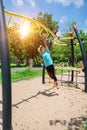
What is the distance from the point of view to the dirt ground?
540cm

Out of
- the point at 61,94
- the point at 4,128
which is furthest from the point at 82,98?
the point at 4,128

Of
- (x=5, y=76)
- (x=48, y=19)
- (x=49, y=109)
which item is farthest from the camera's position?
(x=48, y=19)

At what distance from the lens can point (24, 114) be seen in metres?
6.21

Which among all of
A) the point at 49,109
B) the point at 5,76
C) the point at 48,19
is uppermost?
the point at 48,19

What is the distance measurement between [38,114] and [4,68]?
3.08 meters

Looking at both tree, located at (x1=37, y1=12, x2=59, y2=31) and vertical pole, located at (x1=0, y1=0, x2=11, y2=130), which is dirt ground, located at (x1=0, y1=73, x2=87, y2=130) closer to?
vertical pole, located at (x1=0, y1=0, x2=11, y2=130)

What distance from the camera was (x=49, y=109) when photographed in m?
6.76

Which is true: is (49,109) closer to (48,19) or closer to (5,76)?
(5,76)

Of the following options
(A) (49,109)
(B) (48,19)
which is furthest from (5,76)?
(B) (48,19)

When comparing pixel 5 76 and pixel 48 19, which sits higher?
pixel 48 19

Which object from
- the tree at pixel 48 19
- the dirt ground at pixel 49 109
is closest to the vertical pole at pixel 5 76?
the dirt ground at pixel 49 109

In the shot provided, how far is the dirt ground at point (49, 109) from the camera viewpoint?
213 inches

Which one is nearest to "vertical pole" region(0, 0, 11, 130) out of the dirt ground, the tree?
the dirt ground

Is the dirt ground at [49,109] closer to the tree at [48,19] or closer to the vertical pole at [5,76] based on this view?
the vertical pole at [5,76]
